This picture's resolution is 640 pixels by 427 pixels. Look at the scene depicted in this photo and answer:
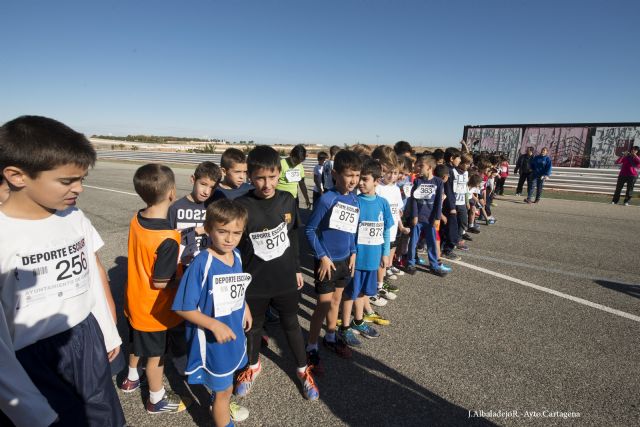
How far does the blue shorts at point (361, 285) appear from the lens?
3252 mm

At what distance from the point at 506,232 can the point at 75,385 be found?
8418 mm

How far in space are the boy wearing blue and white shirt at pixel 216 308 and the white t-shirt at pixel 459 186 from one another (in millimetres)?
5025

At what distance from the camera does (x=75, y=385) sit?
1.55m

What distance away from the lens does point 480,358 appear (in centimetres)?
310

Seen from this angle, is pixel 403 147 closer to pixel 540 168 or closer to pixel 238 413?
pixel 238 413

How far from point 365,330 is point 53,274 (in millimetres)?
2791

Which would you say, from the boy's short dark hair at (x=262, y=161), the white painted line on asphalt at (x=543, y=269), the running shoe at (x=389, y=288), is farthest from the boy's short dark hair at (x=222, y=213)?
the white painted line on asphalt at (x=543, y=269)

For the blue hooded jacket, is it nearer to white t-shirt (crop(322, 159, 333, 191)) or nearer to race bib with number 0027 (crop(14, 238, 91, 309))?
white t-shirt (crop(322, 159, 333, 191))

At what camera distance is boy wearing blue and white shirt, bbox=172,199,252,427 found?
1.97 meters

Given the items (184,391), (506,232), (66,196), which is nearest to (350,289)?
(184,391)

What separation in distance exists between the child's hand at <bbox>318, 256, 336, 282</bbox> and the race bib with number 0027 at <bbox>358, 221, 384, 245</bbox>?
0.51m

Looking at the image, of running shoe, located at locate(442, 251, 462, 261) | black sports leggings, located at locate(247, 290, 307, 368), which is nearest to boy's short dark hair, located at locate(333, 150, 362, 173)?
black sports leggings, located at locate(247, 290, 307, 368)

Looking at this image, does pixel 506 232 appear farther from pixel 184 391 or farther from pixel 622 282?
pixel 184 391

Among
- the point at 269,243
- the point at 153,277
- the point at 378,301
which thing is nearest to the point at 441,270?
the point at 378,301
